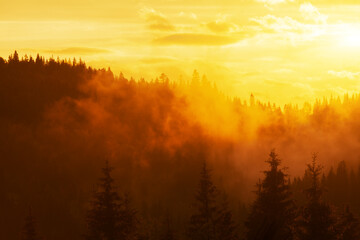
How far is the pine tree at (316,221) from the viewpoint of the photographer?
108ft

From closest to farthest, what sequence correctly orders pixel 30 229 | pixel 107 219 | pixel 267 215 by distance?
pixel 267 215 → pixel 107 219 → pixel 30 229

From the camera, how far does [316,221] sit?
109 feet

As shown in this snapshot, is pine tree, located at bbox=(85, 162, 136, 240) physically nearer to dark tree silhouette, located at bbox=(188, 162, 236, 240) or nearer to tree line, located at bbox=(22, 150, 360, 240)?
tree line, located at bbox=(22, 150, 360, 240)

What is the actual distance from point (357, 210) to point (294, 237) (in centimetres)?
15151

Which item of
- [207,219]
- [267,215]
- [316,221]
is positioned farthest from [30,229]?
[316,221]

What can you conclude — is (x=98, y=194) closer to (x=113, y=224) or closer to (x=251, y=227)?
(x=113, y=224)

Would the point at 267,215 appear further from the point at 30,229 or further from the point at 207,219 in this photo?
the point at 30,229

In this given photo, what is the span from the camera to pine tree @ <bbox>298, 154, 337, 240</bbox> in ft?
108

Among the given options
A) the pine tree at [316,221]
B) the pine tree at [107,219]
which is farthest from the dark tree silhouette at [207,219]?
the pine tree at [316,221]

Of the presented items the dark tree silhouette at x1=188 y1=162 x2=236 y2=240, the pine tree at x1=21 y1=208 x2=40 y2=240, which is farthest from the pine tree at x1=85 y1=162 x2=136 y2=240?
the pine tree at x1=21 y1=208 x2=40 y2=240

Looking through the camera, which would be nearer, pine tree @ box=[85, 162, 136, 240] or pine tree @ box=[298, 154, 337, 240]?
pine tree @ box=[298, 154, 337, 240]

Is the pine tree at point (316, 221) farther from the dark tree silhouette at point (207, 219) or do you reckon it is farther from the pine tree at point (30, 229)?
the pine tree at point (30, 229)

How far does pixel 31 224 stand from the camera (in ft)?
140

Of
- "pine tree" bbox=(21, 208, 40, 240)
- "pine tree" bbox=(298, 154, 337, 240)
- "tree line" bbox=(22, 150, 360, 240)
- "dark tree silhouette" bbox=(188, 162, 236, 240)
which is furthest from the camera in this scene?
"pine tree" bbox=(21, 208, 40, 240)
